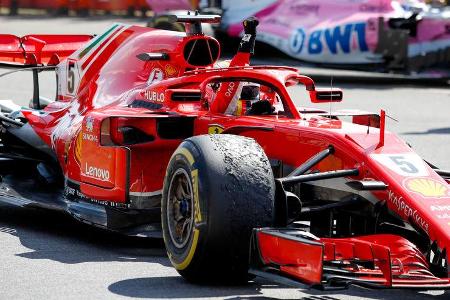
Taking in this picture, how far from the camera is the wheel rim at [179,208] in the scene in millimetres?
6996

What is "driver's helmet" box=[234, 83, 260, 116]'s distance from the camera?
8289mm

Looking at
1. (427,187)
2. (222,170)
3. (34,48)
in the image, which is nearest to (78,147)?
(222,170)

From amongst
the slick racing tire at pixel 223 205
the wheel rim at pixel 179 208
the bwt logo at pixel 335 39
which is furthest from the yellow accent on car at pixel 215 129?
the bwt logo at pixel 335 39

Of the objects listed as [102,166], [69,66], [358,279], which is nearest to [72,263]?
[102,166]

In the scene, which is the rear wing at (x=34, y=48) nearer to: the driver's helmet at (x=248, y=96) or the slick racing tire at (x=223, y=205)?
the driver's helmet at (x=248, y=96)

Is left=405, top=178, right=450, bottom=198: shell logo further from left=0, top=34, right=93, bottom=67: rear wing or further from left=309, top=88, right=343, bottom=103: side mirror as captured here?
left=0, top=34, right=93, bottom=67: rear wing

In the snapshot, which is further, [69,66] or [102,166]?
[69,66]

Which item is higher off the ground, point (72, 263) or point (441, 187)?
point (441, 187)

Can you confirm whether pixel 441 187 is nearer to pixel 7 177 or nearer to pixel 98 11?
pixel 7 177

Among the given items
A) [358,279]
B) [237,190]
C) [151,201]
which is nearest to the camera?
[358,279]

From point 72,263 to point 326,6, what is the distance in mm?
12973

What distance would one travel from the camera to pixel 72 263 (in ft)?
24.9

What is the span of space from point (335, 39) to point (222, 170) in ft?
43.4

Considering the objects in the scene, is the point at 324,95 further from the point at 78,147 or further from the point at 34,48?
the point at 34,48
